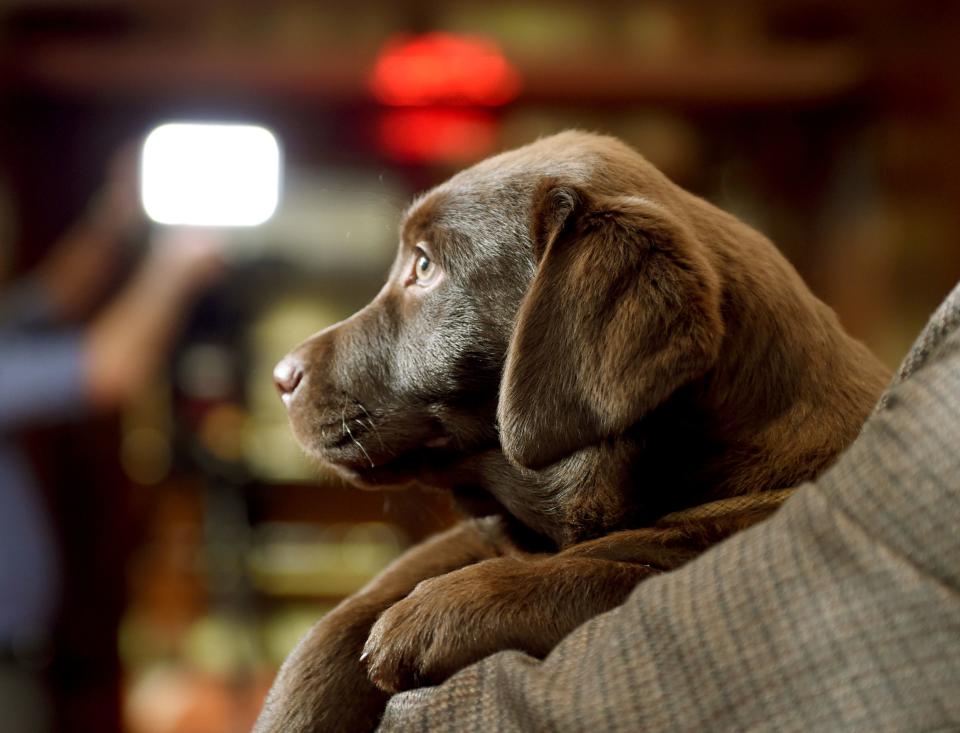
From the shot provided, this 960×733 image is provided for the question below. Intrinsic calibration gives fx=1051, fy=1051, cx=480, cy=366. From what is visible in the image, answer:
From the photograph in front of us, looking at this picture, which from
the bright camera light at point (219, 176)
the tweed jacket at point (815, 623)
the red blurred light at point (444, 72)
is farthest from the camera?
the red blurred light at point (444, 72)

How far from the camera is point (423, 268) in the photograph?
1.24 metres

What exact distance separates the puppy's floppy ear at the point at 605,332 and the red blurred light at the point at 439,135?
371cm

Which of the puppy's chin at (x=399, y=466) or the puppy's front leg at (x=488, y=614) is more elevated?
the puppy's front leg at (x=488, y=614)

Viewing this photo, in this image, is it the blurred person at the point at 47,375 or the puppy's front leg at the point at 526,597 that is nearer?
the puppy's front leg at the point at 526,597

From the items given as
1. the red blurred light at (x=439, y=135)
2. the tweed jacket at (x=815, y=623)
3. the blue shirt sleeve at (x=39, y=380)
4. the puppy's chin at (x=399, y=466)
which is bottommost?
the blue shirt sleeve at (x=39, y=380)

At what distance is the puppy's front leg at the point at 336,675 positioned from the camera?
→ 957 millimetres

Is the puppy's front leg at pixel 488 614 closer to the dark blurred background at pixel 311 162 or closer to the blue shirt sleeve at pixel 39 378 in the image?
the blue shirt sleeve at pixel 39 378

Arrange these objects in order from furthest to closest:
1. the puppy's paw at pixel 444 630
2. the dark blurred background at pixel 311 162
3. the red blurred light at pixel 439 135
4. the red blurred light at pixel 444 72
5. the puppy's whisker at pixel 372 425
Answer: the red blurred light at pixel 439 135
the red blurred light at pixel 444 72
the dark blurred background at pixel 311 162
the puppy's whisker at pixel 372 425
the puppy's paw at pixel 444 630

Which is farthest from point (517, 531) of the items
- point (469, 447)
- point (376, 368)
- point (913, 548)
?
point (913, 548)

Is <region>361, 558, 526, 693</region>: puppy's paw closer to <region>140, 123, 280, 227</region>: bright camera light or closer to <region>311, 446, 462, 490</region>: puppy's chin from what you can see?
<region>311, 446, 462, 490</region>: puppy's chin

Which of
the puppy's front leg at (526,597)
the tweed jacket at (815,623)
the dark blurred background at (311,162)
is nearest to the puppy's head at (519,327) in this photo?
the puppy's front leg at (526,597)

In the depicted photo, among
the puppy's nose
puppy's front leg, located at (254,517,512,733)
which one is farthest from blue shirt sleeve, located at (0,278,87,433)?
puppy's front leg, located at (254,517,512,733)

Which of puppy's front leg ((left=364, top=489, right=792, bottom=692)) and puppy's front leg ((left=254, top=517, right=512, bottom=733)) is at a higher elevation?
puppy's front leg ((left=364, top=489, right=792, bottom=692))

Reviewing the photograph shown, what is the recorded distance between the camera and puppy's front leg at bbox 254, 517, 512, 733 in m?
0.96
